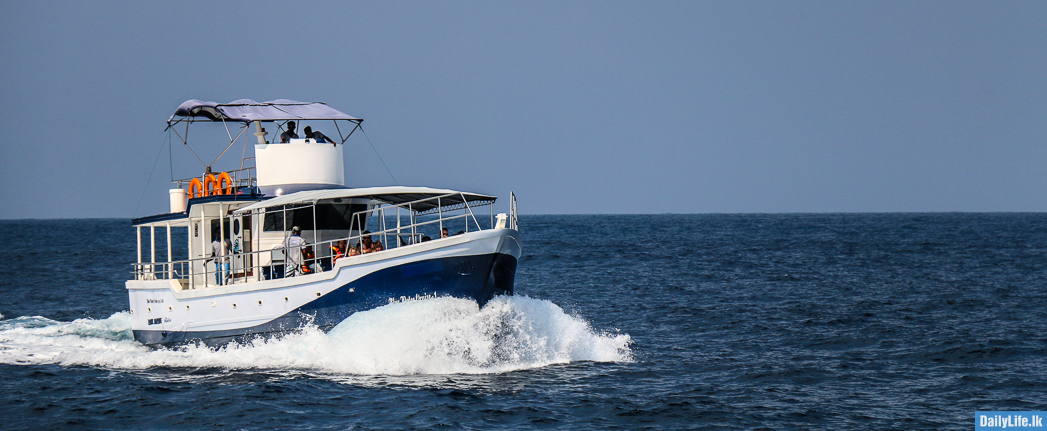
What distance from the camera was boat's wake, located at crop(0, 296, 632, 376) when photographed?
1919 cm

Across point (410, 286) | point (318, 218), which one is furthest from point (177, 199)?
point (410, 286)

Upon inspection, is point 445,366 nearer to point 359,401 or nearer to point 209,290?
point 359,401

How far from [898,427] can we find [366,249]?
11.4 m

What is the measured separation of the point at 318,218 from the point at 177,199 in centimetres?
470

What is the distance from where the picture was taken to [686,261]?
55.4 m

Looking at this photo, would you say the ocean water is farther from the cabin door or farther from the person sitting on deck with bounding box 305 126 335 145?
the person sitting on deck with bounding box 305 126 335 145

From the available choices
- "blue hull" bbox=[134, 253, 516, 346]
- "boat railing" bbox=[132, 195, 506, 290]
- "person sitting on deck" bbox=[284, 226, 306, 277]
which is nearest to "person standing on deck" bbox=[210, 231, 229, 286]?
"boat railing" bbox=[132, 195, 506, 290]

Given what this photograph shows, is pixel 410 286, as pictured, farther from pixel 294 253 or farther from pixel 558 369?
pixel 558 369

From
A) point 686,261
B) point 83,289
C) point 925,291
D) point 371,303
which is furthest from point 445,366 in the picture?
point 686,261

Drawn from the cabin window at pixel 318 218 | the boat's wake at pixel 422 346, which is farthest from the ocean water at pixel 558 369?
the cabin window at pixel 318 218

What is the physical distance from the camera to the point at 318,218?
22.9 m

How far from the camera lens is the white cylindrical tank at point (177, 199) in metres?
24.9

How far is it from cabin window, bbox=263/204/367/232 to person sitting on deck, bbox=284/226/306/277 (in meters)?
1.40

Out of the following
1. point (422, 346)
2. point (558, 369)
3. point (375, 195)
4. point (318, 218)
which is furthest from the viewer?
point (318, 218)
